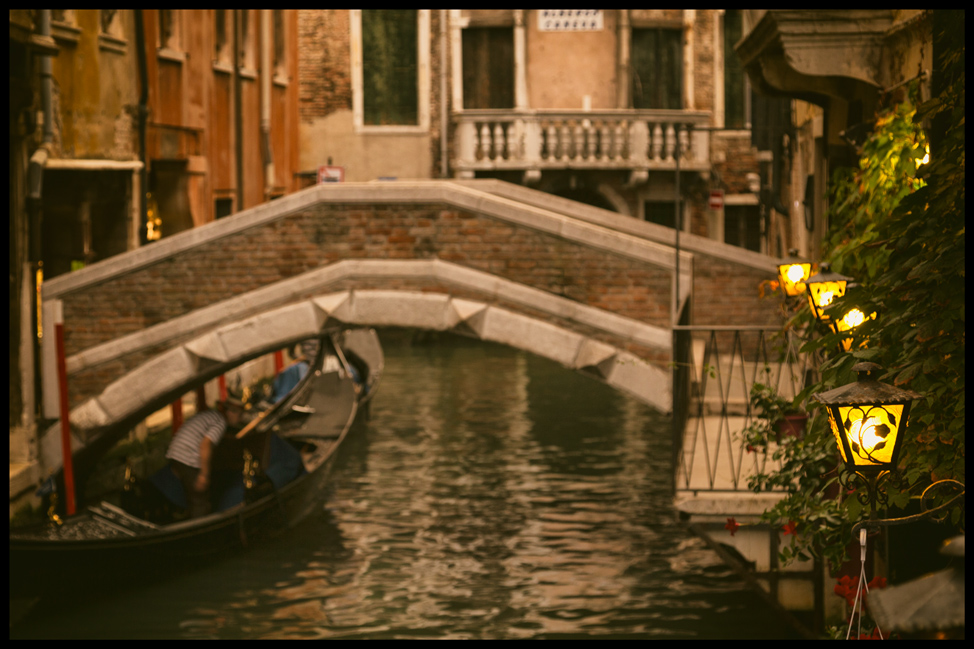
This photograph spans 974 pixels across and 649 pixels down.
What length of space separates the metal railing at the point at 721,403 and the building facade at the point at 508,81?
638 centimetres

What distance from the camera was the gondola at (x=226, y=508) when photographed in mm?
6727

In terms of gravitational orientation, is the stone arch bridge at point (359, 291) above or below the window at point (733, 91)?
below

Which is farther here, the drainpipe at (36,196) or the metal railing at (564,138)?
the metal railing at (564,138)

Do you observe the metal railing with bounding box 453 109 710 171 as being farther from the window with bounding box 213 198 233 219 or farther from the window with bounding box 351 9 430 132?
the window with bounding box 213 198 233 219

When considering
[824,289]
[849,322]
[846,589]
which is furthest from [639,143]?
[846,589]

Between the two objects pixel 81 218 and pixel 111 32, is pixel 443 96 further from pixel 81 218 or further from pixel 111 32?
pixel 81 218

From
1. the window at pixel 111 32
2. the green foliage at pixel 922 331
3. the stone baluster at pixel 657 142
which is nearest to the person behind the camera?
the green foliage at pixel 922 331

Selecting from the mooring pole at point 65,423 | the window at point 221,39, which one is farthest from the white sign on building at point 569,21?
the mooring pole at point 65,423

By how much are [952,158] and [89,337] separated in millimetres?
5623

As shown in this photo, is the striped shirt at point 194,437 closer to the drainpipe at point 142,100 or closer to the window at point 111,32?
the drainpipe at point 142,100

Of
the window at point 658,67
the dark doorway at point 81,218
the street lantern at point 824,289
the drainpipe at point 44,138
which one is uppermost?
the window at point 658,67

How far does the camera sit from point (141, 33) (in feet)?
31.6

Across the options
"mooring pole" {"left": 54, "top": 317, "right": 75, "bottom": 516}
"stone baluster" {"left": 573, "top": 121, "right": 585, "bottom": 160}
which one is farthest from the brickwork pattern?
"stone baluster" {"left": 573, "top": 121, "right": 585, "bottom": 160}

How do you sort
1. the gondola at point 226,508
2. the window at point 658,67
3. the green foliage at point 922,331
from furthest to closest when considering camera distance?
the window at point 658,67 → the gondola at point 226,508 → the green foliage at point 922,331
